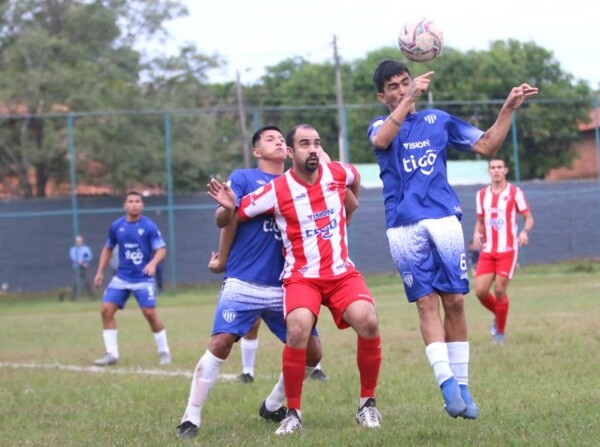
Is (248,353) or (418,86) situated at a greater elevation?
(418,86)

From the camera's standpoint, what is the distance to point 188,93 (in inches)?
1682

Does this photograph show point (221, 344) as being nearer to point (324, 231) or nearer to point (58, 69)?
point (324, 231)

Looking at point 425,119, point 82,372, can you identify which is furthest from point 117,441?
point 82,372

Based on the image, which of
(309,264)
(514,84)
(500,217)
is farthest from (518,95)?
(514,84)

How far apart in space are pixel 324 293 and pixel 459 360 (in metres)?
0.96

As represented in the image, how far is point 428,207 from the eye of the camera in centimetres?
703

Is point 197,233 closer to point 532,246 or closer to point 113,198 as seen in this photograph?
point 113,198

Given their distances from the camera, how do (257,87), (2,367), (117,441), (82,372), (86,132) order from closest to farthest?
(117,441), (82,372), (2,367), (86,132), (257,87)

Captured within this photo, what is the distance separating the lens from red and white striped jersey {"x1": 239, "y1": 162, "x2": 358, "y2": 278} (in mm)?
7184

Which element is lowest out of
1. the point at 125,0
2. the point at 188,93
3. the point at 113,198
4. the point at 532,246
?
the point at 532,246

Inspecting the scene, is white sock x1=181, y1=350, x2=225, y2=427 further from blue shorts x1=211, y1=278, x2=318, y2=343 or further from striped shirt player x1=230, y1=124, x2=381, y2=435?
striped shirt player x1=230, y1=124, x2=381, y2=435

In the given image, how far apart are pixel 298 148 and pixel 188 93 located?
36010 millimetres

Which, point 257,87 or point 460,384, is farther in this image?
point 257,87

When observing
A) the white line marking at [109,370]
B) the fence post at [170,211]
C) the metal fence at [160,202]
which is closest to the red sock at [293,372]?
the white line marking at [109,370]
